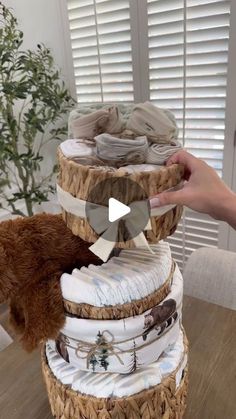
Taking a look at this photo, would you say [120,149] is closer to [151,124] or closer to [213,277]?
[151,124]

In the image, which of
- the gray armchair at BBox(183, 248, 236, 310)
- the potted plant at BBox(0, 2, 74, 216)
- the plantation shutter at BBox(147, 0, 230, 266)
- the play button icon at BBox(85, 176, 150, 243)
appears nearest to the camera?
the play button icon at BBox(85, 176, 150, 243)

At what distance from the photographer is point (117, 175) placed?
381 millimetres

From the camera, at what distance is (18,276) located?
0.46 m

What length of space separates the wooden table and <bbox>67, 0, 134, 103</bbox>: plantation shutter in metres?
1.15

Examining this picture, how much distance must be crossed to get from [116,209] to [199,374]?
0.44m

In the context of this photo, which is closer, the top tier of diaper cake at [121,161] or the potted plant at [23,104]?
the top tier of diaper cake at [121,161]

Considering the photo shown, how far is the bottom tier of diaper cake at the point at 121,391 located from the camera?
1.60ft

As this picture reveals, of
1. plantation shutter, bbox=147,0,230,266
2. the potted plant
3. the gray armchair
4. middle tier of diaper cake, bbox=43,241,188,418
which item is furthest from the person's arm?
the potted plant

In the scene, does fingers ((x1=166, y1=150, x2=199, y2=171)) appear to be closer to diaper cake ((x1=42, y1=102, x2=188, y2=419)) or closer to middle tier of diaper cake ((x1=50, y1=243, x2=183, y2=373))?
diaper cake ((x1=42, y1=102, x2=188, y2=419))

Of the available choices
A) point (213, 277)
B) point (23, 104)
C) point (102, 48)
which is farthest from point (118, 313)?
point (23, 104)

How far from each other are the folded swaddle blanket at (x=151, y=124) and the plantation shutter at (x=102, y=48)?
1183mm

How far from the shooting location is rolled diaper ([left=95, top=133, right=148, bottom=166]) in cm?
41

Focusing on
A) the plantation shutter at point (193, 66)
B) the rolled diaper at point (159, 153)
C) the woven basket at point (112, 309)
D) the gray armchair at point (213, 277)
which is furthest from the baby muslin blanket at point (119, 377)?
the plantation shutter at point (193, 66)

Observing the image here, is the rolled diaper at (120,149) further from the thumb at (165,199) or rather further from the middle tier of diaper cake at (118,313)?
the middle tier of diaper cake at (118,313)
